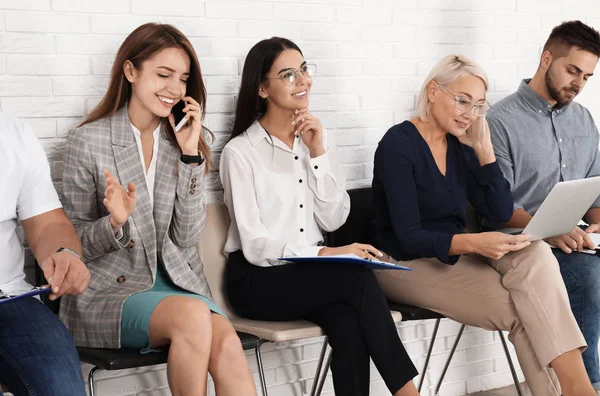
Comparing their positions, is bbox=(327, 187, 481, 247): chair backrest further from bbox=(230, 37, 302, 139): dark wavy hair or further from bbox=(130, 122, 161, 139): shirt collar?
bbox=(130, 122, 161, 139): shirt collar

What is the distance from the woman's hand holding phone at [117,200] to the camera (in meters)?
2.51

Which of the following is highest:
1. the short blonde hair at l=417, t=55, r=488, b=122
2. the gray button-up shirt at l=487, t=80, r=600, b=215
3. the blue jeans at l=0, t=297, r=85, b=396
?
the short blonde hair at l=417, t=55, r=488, b=122

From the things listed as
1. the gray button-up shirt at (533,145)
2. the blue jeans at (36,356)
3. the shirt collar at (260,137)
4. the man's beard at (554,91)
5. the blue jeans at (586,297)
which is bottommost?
the blue jeans at (586,297)

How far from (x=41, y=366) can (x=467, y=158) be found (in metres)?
1.85

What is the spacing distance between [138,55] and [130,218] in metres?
0.51

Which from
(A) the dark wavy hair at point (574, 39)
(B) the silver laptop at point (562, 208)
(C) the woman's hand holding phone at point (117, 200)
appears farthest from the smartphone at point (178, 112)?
(A) the dark wavy hair at point (574, 39)

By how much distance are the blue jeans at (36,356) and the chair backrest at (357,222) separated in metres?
1.28

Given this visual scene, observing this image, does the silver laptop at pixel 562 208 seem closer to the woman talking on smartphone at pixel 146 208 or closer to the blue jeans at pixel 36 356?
the woman talking on smartphone at pixel 146 208

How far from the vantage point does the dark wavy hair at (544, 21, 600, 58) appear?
3.71 metres

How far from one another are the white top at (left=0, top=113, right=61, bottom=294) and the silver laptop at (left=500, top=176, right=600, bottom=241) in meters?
1.53

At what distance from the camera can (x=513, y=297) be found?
10.0 ft

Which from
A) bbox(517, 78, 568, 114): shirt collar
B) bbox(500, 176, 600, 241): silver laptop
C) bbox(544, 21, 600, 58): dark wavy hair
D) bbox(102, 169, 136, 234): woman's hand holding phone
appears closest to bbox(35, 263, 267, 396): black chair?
bbox(102, 169, 136, 234): woman's hand holding phone

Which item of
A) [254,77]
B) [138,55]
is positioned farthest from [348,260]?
[138,55]

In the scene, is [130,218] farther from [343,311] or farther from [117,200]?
[343,311]
